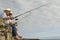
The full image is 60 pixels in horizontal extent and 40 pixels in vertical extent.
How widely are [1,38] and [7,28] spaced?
708 millimetres

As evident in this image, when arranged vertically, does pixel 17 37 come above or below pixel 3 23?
below

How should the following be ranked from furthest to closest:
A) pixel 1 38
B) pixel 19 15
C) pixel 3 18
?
pixel 19 15 → pixel 3 18 → pixel 1 38

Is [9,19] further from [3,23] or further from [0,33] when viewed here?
[0,33]

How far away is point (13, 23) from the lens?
11219 mm

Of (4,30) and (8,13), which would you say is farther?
(8,13)

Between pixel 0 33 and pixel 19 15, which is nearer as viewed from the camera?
pixel 0 33

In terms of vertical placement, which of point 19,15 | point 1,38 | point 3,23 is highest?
point 19,15

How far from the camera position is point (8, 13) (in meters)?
11.3

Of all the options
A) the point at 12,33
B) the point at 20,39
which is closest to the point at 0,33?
the point at 12,33

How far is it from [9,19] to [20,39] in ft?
4.60

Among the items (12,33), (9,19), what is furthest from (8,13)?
(12,33)

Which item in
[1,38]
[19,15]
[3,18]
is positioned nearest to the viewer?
[1,38]

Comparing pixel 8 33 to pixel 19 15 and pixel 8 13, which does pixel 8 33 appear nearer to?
pixel 8 13

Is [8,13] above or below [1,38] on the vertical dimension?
above
